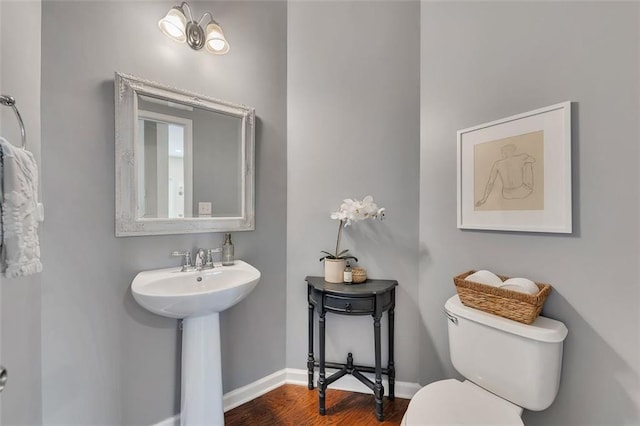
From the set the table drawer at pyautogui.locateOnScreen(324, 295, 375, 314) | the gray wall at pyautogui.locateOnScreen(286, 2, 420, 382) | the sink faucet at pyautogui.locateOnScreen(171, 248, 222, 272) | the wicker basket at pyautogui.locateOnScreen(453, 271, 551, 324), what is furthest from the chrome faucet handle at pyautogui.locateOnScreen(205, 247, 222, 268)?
the wicker basket at pyautogui.locateOnScreen(453, 271, 551, 324)

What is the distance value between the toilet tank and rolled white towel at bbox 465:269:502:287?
138mm

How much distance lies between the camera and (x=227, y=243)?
63.1 inches

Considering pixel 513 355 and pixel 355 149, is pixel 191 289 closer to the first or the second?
pixel 355 149

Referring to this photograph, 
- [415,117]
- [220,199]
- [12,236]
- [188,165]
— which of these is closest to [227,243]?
[220,199]

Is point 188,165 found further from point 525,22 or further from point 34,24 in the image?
point 525,22

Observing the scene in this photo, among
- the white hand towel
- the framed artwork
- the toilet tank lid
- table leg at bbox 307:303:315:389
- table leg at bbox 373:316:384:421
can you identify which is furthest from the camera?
table leg at bbox 307:303:315:389

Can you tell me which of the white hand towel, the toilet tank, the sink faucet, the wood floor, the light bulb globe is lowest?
the wood floor

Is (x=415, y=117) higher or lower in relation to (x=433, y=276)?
higher

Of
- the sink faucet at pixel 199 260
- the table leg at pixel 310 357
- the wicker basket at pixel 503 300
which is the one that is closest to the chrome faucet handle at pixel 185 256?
the sink faucet at pixel 199 260

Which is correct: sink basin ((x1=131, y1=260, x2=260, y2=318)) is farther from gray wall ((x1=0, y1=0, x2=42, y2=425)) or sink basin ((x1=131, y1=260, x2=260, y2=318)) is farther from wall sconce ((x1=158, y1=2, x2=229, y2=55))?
wall sconce ((x1=158, y1=2, x2=229, y2=55))

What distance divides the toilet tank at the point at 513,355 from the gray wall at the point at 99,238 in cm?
131

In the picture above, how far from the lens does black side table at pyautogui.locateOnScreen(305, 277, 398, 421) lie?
1.53 meters

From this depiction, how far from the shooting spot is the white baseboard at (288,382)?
5.49 feet

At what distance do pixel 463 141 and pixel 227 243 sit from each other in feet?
4.74
